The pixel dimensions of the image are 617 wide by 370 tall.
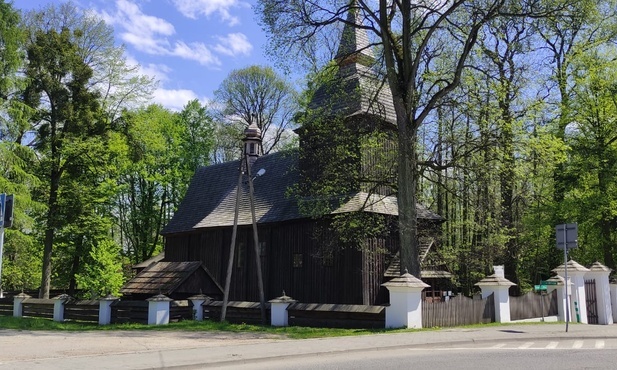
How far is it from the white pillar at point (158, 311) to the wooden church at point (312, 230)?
341 cm

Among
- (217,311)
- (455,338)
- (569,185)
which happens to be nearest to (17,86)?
(217,311)

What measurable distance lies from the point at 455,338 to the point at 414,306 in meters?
2.41

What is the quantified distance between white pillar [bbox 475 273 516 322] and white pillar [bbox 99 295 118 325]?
46.0ft

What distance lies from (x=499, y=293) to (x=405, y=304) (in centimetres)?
488

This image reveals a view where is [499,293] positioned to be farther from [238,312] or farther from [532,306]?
[238,312]

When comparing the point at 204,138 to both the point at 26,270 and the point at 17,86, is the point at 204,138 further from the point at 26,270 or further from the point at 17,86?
the point at 17,86

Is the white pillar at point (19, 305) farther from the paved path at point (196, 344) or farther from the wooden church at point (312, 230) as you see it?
the paved path at point (196, 344)

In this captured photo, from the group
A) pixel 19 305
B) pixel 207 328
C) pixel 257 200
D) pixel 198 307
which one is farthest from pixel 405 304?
pixel 19 305

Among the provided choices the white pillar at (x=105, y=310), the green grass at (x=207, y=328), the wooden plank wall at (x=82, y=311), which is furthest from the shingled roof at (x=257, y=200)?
the wooden plank wall at (x=82, y=311)

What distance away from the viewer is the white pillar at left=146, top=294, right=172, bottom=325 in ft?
66.1

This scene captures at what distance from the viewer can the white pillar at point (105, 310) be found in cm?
2134

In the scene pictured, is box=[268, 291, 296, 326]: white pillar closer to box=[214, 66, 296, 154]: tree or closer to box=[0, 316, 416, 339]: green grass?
box=[0, 316, 416, 339]: green grass

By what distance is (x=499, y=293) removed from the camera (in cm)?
1892

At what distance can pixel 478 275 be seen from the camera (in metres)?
29.6
